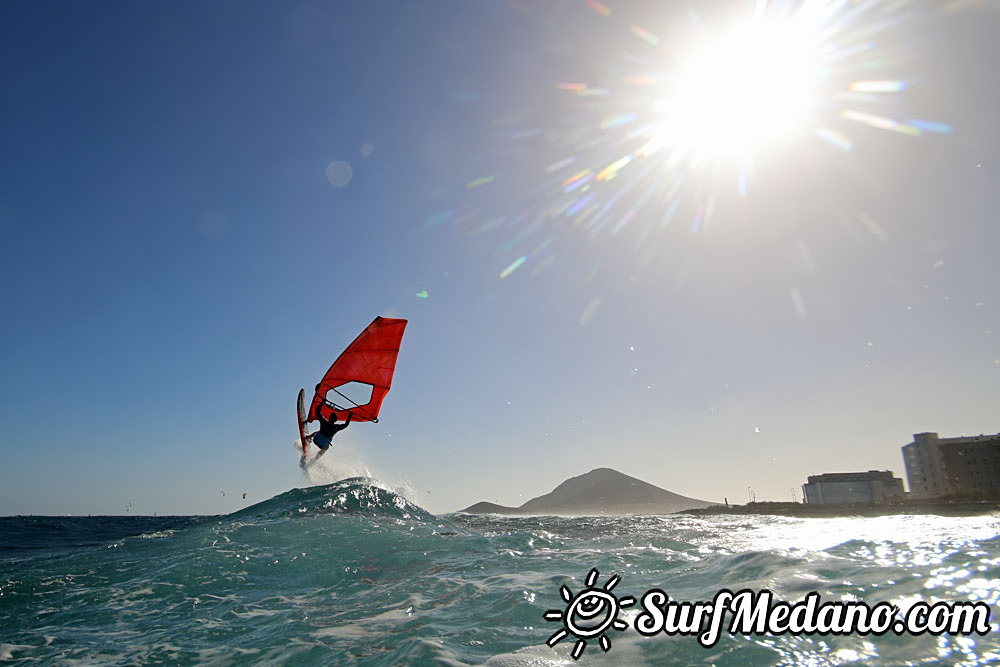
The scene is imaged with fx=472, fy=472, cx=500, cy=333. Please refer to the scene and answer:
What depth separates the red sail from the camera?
2173 centimetres

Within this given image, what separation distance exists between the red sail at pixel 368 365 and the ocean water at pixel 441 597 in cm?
985

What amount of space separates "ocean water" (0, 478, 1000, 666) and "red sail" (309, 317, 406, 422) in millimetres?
9846

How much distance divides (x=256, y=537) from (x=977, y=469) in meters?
109

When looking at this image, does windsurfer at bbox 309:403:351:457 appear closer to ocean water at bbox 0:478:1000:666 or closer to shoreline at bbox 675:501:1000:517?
ocean water at bbox 0:478:1000:666

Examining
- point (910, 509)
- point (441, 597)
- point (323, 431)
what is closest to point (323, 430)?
point (323, 431)

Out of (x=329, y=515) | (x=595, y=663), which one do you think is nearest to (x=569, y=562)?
(x=595, y=663)

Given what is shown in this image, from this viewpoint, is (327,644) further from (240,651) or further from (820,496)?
(820,496)

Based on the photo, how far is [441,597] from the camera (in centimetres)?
693

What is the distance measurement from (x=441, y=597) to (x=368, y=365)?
1711 centimetres

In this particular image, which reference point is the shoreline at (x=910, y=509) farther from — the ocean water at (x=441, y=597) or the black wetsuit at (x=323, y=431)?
the black wetsuit at (x=323, y=431)

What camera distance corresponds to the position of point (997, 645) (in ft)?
12.1

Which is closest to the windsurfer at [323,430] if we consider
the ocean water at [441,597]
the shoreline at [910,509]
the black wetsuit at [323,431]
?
the black wetsuit at [323,431]

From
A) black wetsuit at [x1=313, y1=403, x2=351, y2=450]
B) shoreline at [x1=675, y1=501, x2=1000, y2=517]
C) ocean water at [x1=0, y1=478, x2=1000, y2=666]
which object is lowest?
shoreline at [x1=675, y1=501, x2=1000, y2=517]

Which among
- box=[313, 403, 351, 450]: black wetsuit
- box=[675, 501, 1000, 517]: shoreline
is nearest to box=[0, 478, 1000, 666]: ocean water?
box=[313, 403, 351, 450]: black wetsuit
